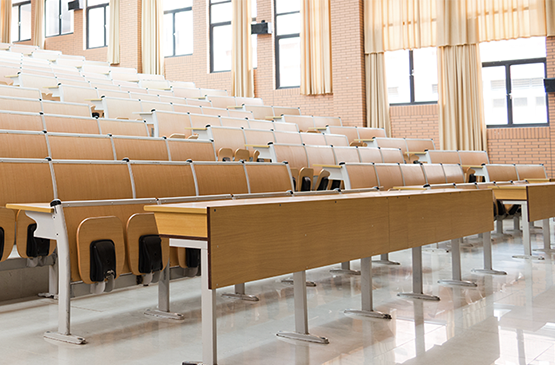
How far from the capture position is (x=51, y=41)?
39.4 ft

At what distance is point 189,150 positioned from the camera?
3607 mm

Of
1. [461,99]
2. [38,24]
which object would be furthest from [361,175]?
[38,24]

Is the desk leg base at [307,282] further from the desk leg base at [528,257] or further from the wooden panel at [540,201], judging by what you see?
the wooden panel at [540,201]

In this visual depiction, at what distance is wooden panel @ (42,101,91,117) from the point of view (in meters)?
4.07

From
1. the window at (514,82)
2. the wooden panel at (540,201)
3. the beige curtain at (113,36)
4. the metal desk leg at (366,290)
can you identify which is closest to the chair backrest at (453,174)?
the wooden panel at (540,201)

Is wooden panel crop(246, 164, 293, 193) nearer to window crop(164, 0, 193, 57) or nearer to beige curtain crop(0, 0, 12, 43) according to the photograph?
window crop(164, 0, 193, 57)

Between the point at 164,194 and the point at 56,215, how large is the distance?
0.76 meters

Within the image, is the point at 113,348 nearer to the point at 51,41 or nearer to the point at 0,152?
the point at 0,152

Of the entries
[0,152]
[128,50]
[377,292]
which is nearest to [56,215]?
[0,152]

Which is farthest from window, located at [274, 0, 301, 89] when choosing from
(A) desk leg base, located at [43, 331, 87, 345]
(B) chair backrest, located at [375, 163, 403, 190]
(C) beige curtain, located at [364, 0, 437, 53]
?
(A) desk leg base, located at [43, 331, 87, 345]

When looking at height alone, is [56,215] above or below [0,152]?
below

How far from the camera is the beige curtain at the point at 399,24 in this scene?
779 centimetres

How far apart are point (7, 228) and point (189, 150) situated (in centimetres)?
156

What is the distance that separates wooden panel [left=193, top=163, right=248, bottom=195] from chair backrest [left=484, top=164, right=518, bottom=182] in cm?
333
